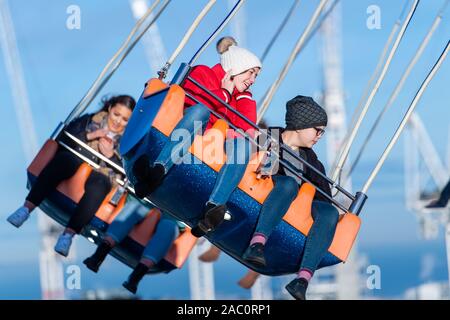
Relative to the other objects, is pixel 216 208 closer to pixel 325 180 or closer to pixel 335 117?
pixel 325 180

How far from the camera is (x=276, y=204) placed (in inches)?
305

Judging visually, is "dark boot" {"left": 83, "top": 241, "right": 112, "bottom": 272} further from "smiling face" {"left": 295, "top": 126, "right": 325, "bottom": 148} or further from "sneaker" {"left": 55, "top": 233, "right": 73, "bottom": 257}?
"smiling face" {"left": 295, "top": 126, "right": 325, "bottom": 148}

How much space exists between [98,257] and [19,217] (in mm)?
615

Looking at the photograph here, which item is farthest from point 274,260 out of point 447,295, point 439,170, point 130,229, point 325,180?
point 439,170

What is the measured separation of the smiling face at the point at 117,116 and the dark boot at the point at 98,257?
0.93 m

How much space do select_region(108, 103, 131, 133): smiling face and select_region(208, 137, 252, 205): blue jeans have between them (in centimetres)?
186

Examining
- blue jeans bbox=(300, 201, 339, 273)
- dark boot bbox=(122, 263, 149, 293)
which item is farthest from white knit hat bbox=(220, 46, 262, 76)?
dark boot bbox=(122, 263, 149, 293)

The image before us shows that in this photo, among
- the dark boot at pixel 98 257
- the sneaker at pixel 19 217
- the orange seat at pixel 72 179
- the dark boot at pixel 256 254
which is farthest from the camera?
the dark boot at pixel 98 257

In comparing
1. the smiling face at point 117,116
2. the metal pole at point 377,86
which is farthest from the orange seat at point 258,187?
the smiling face at point 117,116

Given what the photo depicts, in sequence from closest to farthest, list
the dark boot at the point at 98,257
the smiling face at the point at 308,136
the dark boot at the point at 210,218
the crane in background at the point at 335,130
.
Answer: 1. the dark boot at the point at 210,218
2. the smiling face at the point at 308,136
3. the dark boot at the point at 98,257
4. the crane in background at the point at 335,130

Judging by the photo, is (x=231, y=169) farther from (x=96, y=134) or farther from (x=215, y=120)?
(x=96, y=134)

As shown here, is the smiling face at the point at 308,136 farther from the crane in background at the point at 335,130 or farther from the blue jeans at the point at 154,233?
the crane in background at the point at 335,130

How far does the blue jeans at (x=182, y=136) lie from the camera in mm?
7492

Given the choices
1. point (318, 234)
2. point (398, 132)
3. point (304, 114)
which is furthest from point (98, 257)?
point (398, 132)
